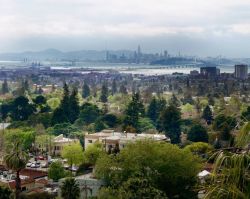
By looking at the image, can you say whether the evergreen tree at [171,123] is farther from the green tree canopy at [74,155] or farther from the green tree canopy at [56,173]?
the green tree canopy at [56,173]

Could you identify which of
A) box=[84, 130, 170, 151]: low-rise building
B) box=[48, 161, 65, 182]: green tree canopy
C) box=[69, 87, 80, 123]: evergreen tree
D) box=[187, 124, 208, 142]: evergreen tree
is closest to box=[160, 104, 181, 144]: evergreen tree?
box=[187, 124, 208, 142]: evergreen tree

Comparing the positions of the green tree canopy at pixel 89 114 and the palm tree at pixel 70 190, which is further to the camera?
the green tree canopy at pixel 89 114

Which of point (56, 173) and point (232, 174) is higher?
point (232, 174)

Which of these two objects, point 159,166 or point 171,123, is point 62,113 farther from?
point 159,166

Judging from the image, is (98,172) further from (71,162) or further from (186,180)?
(71,162)

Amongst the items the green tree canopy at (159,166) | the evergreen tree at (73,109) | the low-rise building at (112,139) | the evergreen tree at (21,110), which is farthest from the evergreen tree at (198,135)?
the evergreen tree at (21,110)

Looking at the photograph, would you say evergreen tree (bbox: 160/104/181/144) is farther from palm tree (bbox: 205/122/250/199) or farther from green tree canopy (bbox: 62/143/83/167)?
palm tree (bbox: 205/122/250/199)

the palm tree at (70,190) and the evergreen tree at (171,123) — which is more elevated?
the palm tree at (70,190)

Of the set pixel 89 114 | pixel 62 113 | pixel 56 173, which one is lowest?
pixel 89 114

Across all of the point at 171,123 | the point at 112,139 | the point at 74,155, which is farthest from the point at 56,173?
the point at 171,123

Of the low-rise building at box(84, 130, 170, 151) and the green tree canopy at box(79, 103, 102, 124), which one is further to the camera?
the green tree canopy at box(79, 103, 102, 124)
